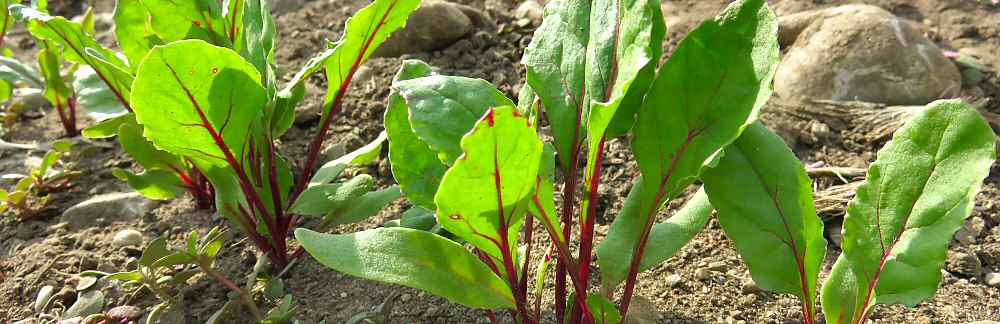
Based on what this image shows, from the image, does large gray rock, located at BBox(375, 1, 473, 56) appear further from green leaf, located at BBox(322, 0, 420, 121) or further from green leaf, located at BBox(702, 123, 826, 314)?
green leaf, located at BBox(702, 123, 826, 314)

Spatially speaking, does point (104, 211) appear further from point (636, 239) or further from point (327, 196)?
point (636, 239)

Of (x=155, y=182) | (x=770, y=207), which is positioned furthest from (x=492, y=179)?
(x=155, y=182)

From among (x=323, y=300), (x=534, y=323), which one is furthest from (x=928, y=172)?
(x=323, y=300)

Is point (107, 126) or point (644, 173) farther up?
point (644, 173)

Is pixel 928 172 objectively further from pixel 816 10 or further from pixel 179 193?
pixel 179 193

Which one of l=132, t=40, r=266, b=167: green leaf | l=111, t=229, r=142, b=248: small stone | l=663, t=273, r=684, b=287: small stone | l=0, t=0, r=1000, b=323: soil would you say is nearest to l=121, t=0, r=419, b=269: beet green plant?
l=132, t=40, r=266, b=167: green leaf

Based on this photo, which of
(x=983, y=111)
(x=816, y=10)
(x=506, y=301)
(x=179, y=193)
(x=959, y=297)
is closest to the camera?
(x=506, y=301)
